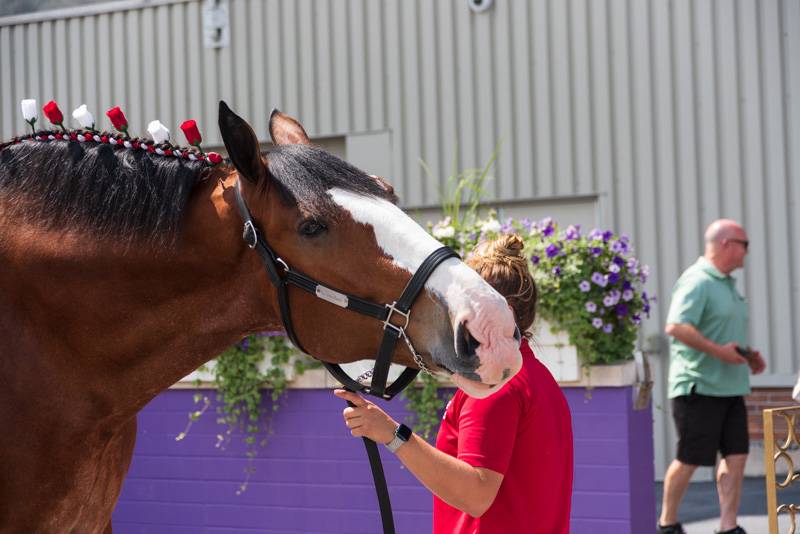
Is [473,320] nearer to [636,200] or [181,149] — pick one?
[181,149]

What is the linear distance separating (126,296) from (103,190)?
Result: 22 cm

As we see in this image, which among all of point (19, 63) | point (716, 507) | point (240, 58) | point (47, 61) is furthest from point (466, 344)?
point (19, 63)

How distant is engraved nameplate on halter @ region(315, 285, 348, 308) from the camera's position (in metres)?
1.83

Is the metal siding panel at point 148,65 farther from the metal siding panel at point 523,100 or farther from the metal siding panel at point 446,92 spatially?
the metal siding panel at point 523,100

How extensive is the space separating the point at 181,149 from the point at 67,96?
28.6ft

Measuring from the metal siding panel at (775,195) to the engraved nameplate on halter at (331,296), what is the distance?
6.65 metres

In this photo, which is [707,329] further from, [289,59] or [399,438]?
[289,59]

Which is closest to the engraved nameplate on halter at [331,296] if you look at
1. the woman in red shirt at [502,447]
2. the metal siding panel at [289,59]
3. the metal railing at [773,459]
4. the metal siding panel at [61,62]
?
the woman in red shirt at [502,447]

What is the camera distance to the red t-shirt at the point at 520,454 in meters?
2.12

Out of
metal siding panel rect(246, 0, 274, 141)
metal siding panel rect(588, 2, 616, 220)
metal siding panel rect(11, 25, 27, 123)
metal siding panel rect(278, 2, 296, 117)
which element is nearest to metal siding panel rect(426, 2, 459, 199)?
metal siding panel rect(588, 2, 616, 220)

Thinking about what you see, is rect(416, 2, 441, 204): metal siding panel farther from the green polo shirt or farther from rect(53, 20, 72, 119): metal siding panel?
rect(53, 20, 72, 119): metal siding panel

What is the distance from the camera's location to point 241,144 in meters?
1.84

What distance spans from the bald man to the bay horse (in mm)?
3794

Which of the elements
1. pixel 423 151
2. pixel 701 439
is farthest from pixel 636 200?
pixel 701 439
